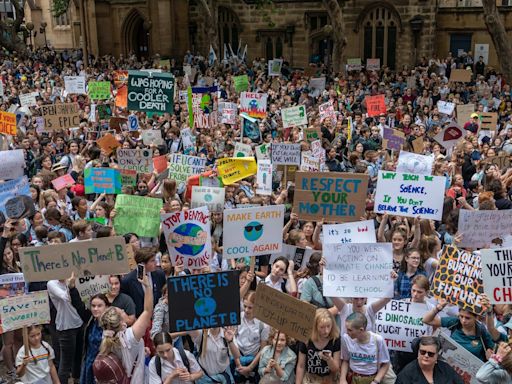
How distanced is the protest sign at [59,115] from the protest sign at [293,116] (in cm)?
451

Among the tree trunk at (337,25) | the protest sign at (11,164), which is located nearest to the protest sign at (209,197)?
the protest sign at (11,164)

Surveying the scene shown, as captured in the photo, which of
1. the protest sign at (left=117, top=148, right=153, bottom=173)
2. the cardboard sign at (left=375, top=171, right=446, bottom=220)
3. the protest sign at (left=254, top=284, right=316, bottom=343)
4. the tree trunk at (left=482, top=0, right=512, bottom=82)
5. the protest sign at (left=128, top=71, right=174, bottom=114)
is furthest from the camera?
the tree trunk at (left=482, top=0, right=512, bottom=82)

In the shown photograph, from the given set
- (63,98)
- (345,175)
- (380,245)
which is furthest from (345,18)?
(380,245)

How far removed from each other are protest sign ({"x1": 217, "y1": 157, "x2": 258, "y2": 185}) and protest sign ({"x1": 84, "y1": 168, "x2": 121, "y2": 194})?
161 cm

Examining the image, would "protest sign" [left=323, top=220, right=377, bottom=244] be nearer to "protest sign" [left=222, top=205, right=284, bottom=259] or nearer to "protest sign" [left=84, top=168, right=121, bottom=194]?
"protest sign" [left=222, top=205, right=284, bottom=259]

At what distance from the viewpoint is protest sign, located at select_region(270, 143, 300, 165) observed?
1105 centimetres

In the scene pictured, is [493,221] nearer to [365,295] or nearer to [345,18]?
[365,295]

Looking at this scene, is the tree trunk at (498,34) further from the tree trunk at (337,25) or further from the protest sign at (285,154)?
the protest sign at (285,154)

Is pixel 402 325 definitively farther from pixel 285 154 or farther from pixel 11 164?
pixel 11 164

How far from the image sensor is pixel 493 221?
7406 mm

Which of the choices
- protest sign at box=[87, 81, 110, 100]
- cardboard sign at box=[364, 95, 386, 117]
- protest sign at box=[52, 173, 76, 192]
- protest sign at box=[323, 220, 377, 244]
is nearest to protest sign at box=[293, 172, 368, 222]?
protest sign at box=[323, 220, 377, 244]

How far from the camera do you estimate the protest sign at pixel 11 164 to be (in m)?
9.80

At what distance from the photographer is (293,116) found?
47.7 feet

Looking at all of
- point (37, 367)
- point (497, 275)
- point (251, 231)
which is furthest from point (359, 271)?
point (37, 367)
